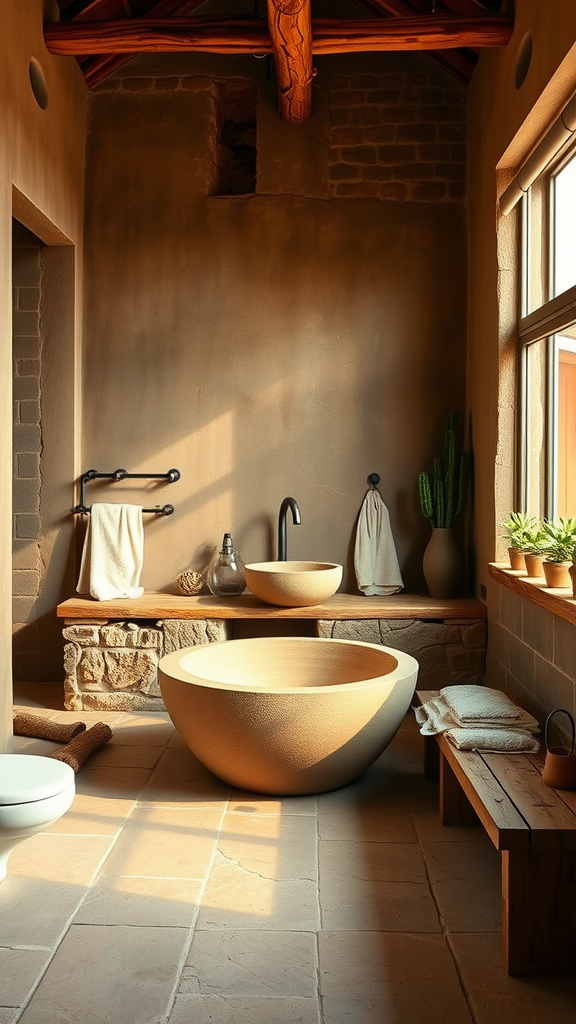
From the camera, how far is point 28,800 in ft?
8.14

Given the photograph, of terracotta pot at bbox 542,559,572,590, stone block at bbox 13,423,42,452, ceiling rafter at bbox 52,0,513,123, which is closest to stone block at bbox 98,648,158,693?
stone block at bbox 13,423,42,452

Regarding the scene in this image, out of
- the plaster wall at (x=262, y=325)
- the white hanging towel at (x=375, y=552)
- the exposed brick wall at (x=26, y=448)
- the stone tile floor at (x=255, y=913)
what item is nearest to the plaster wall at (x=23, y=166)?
the exposed brick wall at (x=26, y=448)

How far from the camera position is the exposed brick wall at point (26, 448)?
4.91m

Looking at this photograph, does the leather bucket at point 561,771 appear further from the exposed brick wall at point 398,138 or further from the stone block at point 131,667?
the exposed brick wall at point 398,138

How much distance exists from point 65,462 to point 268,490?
114 centimetres

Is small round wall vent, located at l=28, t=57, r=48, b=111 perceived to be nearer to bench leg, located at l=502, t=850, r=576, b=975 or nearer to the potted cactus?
the potted cactus

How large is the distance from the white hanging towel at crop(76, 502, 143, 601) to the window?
2.07 metres

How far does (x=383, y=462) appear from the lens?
16.4 ft

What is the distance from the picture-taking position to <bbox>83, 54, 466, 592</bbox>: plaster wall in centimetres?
496

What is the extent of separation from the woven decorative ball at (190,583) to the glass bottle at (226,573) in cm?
7

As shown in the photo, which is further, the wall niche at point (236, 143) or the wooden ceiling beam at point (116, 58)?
the wall niche at point (236, 143)

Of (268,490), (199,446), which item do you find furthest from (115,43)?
(268,490)

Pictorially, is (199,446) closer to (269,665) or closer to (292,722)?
(269,665)

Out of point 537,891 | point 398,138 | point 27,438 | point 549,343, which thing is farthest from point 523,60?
point 537,891
